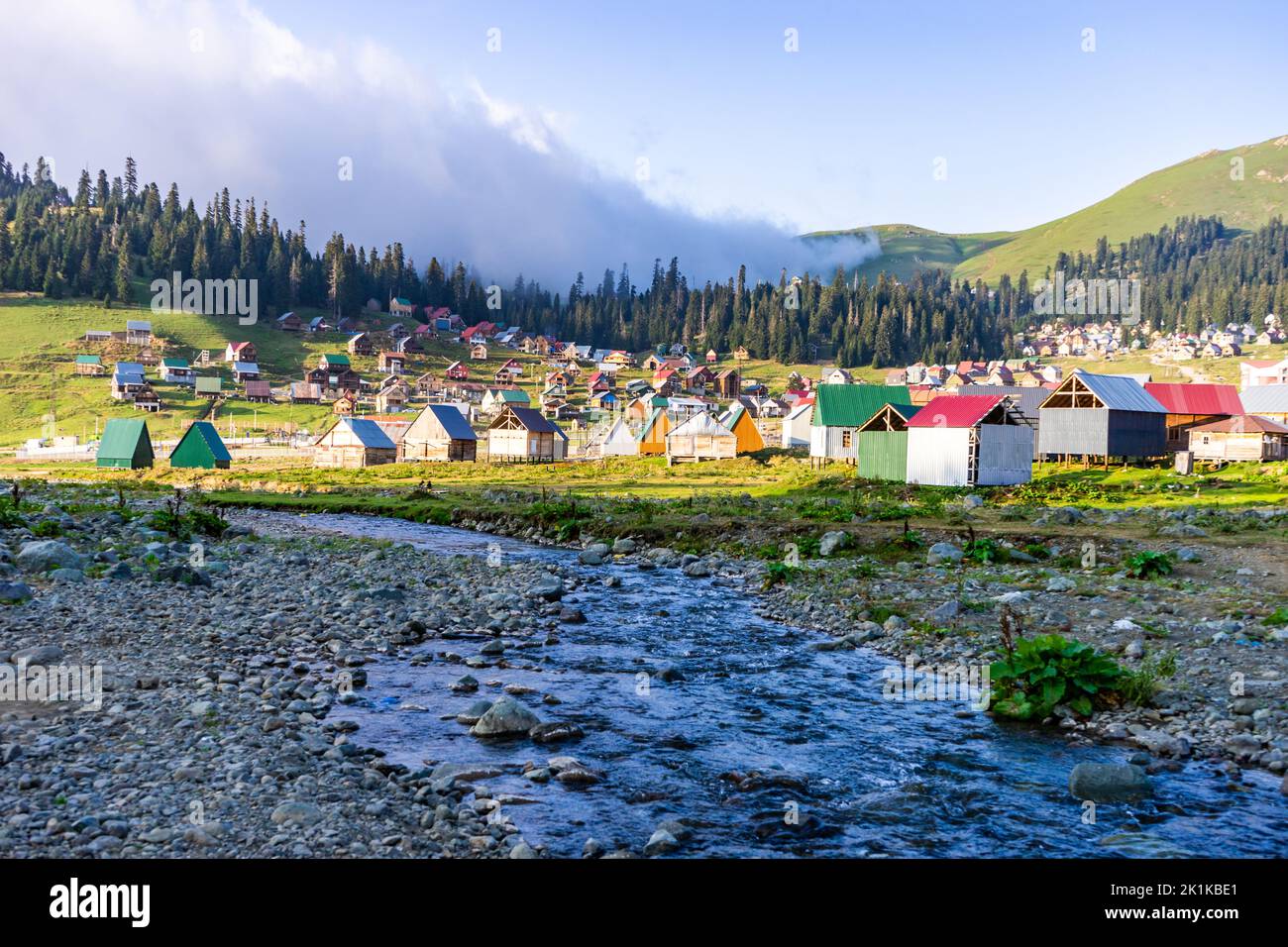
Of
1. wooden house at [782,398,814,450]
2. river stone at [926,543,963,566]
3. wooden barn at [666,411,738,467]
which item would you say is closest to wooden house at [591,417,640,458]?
wooden barn at [666,411,738,467]

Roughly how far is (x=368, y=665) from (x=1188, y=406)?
63.3 meters

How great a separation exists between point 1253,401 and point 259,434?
10499cm

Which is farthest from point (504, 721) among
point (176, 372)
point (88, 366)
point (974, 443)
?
point (88, 366)

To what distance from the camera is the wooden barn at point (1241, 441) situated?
2042 inches

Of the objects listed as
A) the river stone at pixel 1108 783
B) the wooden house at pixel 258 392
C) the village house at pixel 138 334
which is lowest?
the river stone at pixel 1108 783

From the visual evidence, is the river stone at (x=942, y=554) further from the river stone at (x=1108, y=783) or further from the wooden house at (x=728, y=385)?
the wooden house at (x=728, y=385)

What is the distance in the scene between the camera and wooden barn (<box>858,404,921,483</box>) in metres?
46.0

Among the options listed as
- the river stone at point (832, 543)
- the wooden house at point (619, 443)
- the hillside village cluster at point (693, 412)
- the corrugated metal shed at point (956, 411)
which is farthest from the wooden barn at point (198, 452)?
the river stone at point (832, 543)

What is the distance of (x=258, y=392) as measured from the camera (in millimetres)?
125000

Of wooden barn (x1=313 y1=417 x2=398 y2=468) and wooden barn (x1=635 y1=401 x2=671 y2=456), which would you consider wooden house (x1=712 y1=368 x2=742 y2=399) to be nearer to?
wooden barn (x1=635 y1=401 x2=671 y2=456)

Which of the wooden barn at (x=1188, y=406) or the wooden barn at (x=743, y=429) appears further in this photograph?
the wooden barn at (x=743, y=429)

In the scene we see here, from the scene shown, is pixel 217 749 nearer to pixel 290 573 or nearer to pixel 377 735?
pixel 377 735

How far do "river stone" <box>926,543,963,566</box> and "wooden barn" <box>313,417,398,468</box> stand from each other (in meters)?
59.6

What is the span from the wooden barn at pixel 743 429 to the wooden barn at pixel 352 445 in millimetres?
30522
